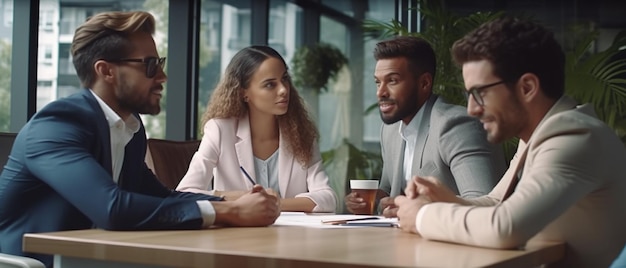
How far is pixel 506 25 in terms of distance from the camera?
2377mm

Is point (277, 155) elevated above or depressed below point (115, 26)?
below

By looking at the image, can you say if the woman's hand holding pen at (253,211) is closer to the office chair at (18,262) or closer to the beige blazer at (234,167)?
the office chair at (18,262)

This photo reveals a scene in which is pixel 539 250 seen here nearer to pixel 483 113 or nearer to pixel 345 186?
pixel 483 113

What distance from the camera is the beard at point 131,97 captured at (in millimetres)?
2975

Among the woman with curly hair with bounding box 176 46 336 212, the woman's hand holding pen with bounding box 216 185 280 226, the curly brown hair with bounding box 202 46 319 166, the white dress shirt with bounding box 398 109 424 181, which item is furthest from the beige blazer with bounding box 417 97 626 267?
the curly brown hair with bounding box 202 46 319 166

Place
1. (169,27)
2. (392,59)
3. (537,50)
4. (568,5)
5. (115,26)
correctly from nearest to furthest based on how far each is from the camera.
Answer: (537,50), (115,26), (392,59), (169,27), (568,5)

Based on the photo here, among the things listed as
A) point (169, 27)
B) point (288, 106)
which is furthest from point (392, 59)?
point (169, 27)

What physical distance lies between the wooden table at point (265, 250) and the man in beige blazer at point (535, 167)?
2.0 inches

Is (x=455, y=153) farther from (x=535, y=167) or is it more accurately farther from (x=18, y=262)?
(x=18, y=262)

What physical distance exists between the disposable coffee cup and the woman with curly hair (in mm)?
488

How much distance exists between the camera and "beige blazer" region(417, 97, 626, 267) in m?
2.07

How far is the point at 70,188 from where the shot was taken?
98.0 inches

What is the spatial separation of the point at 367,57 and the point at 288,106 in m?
3.56

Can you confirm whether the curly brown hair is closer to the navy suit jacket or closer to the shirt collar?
the shirt collar
